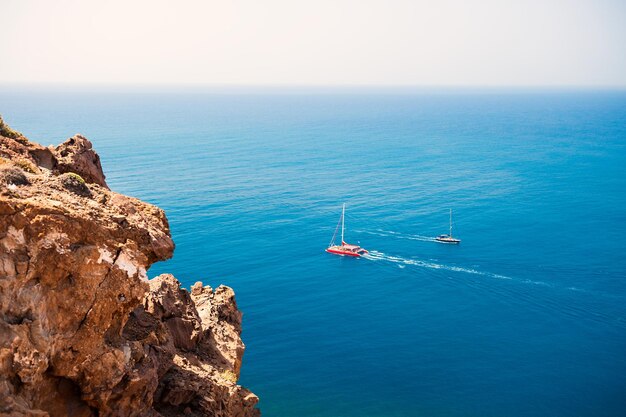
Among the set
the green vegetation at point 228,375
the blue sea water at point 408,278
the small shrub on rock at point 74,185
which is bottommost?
the blue sea water at point 408,278

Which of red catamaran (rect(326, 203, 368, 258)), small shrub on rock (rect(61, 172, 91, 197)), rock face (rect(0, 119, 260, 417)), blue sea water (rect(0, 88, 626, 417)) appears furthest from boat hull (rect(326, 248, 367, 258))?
small shrub on rock (rect(61, 172, 91, 197))

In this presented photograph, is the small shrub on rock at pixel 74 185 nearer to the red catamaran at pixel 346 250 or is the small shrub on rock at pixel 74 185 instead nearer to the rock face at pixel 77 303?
the rock face at pixel 77 303

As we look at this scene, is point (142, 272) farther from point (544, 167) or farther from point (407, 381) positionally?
point (544, 167)

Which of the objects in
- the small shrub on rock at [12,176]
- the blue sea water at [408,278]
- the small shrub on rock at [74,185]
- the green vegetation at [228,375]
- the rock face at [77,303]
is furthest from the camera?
the blue sea water at [408,278]

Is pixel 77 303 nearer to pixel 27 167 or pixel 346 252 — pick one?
pixel 27 167

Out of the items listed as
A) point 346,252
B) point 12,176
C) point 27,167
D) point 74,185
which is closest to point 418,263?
point 346,252

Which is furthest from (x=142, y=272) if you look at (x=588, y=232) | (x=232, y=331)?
(x=588, y=232)

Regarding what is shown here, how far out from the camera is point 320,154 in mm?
186750

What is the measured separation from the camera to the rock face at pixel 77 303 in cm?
1477

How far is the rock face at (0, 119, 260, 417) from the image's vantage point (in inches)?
582

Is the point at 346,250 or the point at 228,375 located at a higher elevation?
the point at 228,375

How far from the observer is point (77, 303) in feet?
51.4

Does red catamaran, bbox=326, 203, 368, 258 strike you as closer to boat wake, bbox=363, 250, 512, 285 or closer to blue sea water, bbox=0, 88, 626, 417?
boat wake, bbox=363, 250, 512, 285

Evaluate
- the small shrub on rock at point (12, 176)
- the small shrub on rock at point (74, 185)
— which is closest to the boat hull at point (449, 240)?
the small shrub on rock at point (74, 185)
